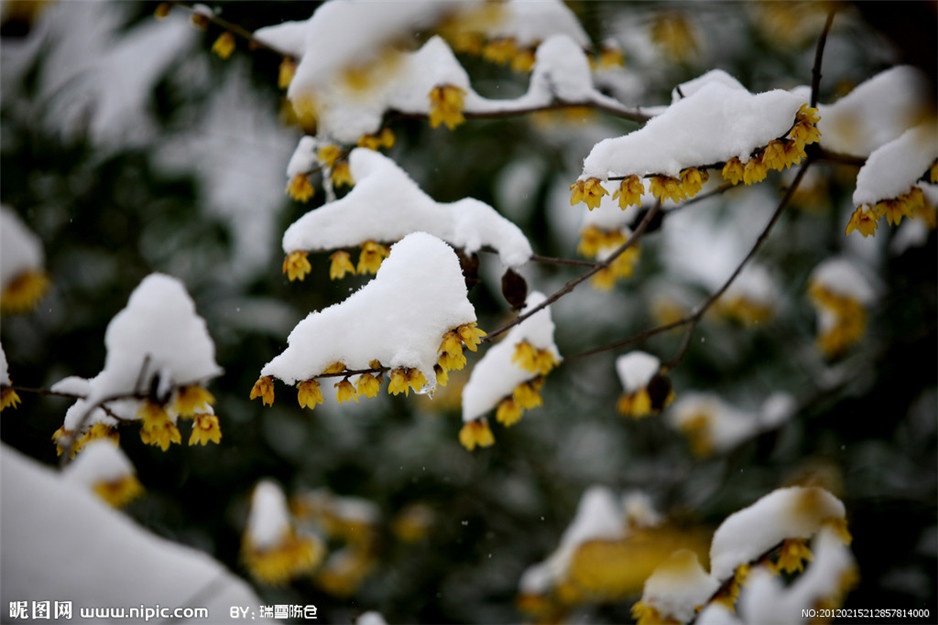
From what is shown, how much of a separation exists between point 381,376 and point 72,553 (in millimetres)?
517

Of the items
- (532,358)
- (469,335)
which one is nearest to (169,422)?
(469,335)

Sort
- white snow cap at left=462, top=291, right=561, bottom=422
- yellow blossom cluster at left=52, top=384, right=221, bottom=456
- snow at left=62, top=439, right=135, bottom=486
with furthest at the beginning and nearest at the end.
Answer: snow at left=62, top=439, right=135, bottom=486 → white snow cap at left=462, top=291, right=561, bottom=422 → yellow blossom cluster at left=52, top=384, right=221, bottom=456

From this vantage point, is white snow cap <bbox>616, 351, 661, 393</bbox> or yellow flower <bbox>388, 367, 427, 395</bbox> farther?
white snow cap <bbox>616, 351, 661, 393</bbox>

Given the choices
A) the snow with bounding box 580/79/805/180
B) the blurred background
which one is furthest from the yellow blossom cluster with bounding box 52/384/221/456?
the blurred background

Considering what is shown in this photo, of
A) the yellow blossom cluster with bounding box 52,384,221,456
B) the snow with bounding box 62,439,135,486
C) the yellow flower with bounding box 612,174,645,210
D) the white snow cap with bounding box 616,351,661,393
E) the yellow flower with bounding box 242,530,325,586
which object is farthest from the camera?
the yellow flower with bounding box 242,530,325,586

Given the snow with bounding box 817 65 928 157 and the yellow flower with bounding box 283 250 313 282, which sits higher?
the snow with bounding box 817 65 928 157

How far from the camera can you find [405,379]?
1252mm

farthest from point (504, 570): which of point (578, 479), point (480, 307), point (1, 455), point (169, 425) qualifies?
A: point (1, 455)

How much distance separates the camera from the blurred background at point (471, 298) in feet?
10.6

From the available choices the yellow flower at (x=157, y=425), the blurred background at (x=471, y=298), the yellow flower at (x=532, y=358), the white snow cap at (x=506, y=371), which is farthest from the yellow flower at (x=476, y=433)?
the blurred background at (x=471, y=298)

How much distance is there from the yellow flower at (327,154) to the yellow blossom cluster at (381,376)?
2.22 feet

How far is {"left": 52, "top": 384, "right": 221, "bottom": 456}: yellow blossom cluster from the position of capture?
4.80 ft

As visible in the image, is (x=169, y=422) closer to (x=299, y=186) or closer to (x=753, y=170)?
(x=299, y=186)

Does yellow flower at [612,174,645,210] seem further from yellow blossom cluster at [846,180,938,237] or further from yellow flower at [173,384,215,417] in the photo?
yellow flower at [173,384,215,417]
